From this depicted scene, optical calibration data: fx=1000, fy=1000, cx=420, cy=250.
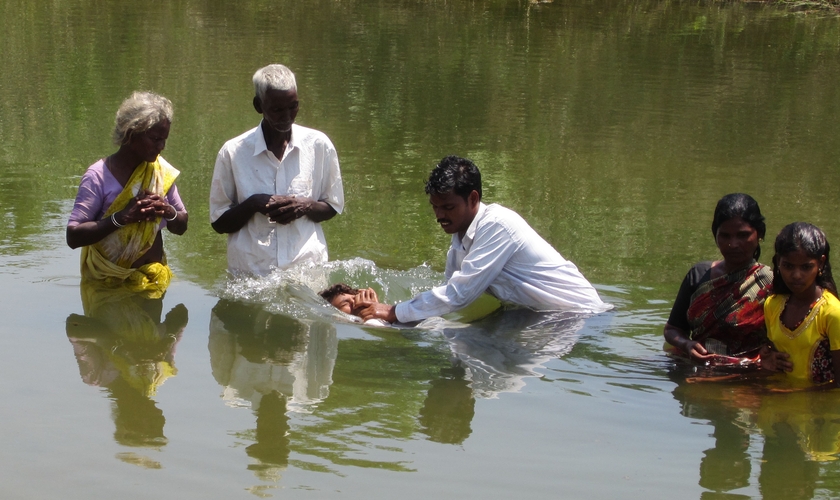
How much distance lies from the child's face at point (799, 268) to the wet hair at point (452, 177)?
5.17 ft

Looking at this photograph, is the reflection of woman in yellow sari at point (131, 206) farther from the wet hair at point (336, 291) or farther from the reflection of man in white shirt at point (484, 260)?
the reflection of man in white shirt at point (484, 260)

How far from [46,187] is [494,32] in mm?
13819

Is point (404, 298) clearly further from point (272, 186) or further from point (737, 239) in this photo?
point (737, 239)

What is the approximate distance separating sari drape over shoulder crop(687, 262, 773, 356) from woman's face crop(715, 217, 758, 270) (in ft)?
0.32

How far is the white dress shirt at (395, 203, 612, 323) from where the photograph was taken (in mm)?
5258

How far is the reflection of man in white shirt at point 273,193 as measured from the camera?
18.8 ft

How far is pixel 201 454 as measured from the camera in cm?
399

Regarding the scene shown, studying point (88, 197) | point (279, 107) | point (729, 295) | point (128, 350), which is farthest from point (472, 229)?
point (88, 197)

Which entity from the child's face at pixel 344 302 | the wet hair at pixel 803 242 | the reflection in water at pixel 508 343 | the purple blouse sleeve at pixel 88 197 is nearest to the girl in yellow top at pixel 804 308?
the wet hair at pixel 803 242

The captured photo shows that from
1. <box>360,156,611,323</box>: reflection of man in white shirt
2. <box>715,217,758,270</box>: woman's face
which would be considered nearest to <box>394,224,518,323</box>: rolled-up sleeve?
<box>360,156,611,323</box>: reflection of man in white shirt

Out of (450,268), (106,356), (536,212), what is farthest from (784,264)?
(536,212)

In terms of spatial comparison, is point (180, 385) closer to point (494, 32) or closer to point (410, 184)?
point (410, 184)

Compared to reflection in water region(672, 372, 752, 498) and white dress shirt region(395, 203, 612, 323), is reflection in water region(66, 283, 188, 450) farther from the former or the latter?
reflection in water region(672, 372, 752, 498)

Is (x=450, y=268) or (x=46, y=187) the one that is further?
(x=46, y=187)
